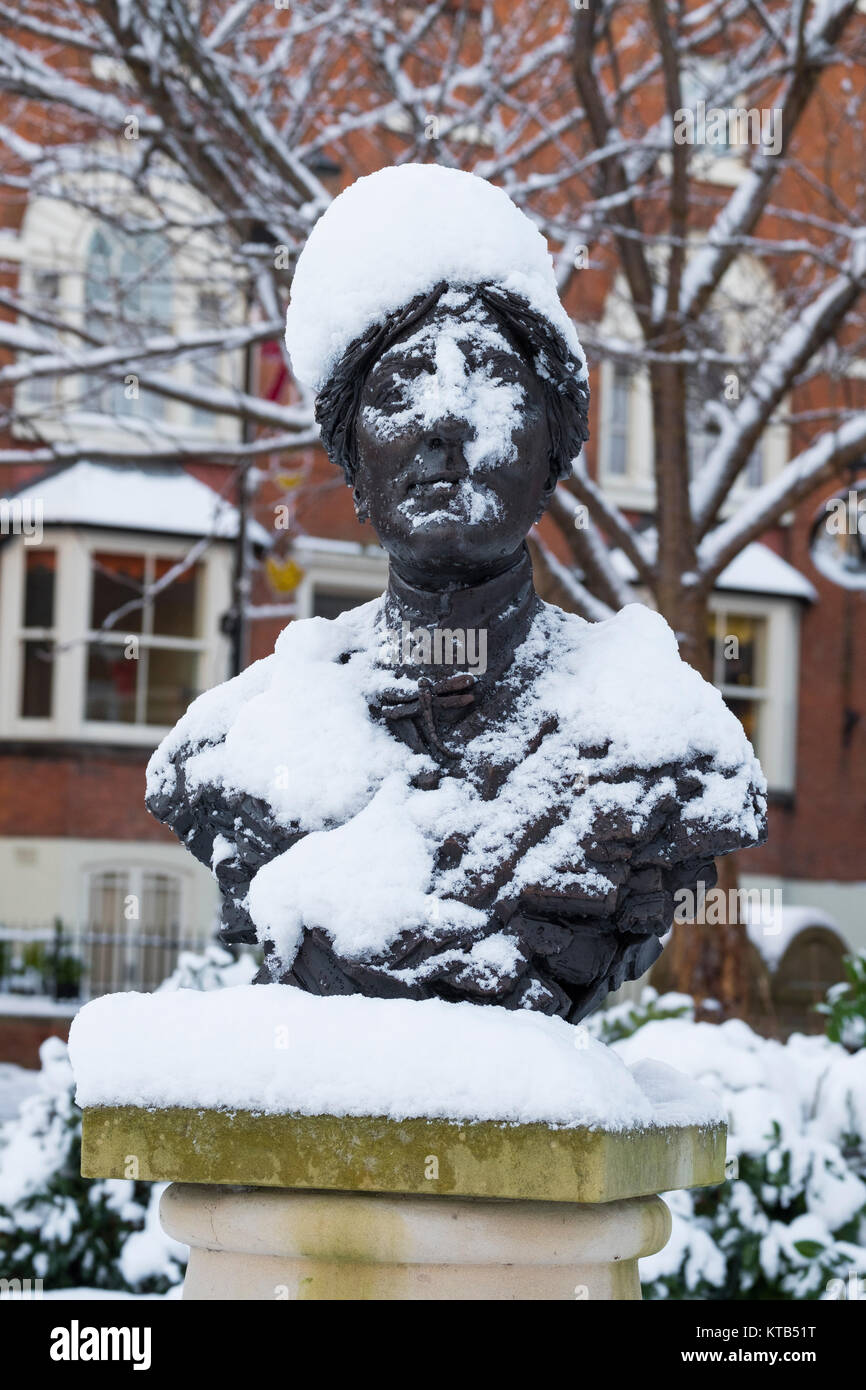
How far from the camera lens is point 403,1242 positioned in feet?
9.04

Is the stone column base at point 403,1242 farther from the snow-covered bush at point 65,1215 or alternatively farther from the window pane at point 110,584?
the window pane at point 110,584

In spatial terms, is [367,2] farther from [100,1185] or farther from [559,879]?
[559,879]

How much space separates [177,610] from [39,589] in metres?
1.60

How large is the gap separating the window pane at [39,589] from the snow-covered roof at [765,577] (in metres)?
7.79

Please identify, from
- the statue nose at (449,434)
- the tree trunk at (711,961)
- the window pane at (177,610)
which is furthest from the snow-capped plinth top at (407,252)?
the window pane at (177,610)

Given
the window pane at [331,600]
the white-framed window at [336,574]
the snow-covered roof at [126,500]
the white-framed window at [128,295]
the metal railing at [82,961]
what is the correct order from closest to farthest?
the white-framed window at [128,295], the metal railing at [82,961], the snow-covered roof at [126,500], the white-framed window at [336,574], the window pane at [331,600]

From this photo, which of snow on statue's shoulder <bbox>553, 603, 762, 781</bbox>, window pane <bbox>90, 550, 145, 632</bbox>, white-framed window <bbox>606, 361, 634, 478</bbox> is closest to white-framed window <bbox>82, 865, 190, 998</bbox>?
window pane <bbox>90, 550, 145, 632</bbox>

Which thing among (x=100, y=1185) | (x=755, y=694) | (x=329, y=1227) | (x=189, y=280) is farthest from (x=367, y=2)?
(x=755, y=694)

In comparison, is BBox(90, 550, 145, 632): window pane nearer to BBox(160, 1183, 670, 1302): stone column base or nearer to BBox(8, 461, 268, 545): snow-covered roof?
BBox(8, 461, 268, 545): snow-covered roof

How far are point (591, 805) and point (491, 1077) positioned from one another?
0.60 metres

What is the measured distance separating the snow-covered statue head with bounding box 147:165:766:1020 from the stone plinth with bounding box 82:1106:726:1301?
39cm

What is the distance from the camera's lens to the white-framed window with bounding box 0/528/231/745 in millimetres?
18375

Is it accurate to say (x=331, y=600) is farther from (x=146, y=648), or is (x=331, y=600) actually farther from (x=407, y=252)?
(x=407, y=252)

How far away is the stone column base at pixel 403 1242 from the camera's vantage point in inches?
108
